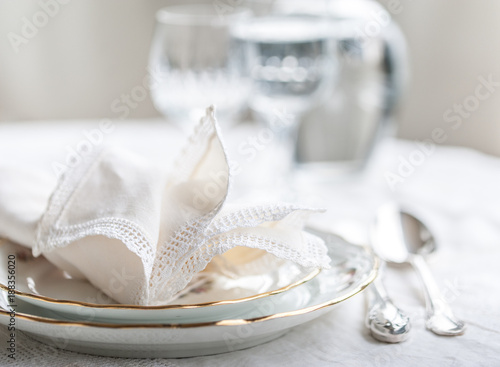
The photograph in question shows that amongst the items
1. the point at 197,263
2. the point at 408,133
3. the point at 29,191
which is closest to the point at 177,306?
the point at 197,263

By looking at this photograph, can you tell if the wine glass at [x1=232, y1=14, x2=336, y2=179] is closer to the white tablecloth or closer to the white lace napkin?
the white tablecloth

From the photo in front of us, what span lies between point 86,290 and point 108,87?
4.23ft

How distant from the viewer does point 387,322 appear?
0.32 meters

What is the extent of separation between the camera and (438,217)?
56 centimetres

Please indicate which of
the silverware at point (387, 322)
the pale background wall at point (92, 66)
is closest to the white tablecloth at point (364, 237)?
the silverware at point (387, 322)

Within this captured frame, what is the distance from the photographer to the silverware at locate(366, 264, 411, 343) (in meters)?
0.31

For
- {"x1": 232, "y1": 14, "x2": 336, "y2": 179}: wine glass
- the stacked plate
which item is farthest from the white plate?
{"x1": 232, "y1": 14, "x2": 336, "y2": 179}: wine glass

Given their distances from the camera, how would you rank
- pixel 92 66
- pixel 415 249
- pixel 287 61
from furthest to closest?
1. pixel 92 66
2. pixel 287 61
3. pixel 415 249

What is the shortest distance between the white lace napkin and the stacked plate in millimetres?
16

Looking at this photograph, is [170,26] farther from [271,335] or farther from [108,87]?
[108,87]

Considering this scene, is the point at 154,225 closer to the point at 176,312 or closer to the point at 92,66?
the point at 176,312

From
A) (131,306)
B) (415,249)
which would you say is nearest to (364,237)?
(415,249)

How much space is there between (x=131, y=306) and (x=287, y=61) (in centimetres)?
40

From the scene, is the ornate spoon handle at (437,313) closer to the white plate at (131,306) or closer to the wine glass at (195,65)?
the white plate at (131,306)
